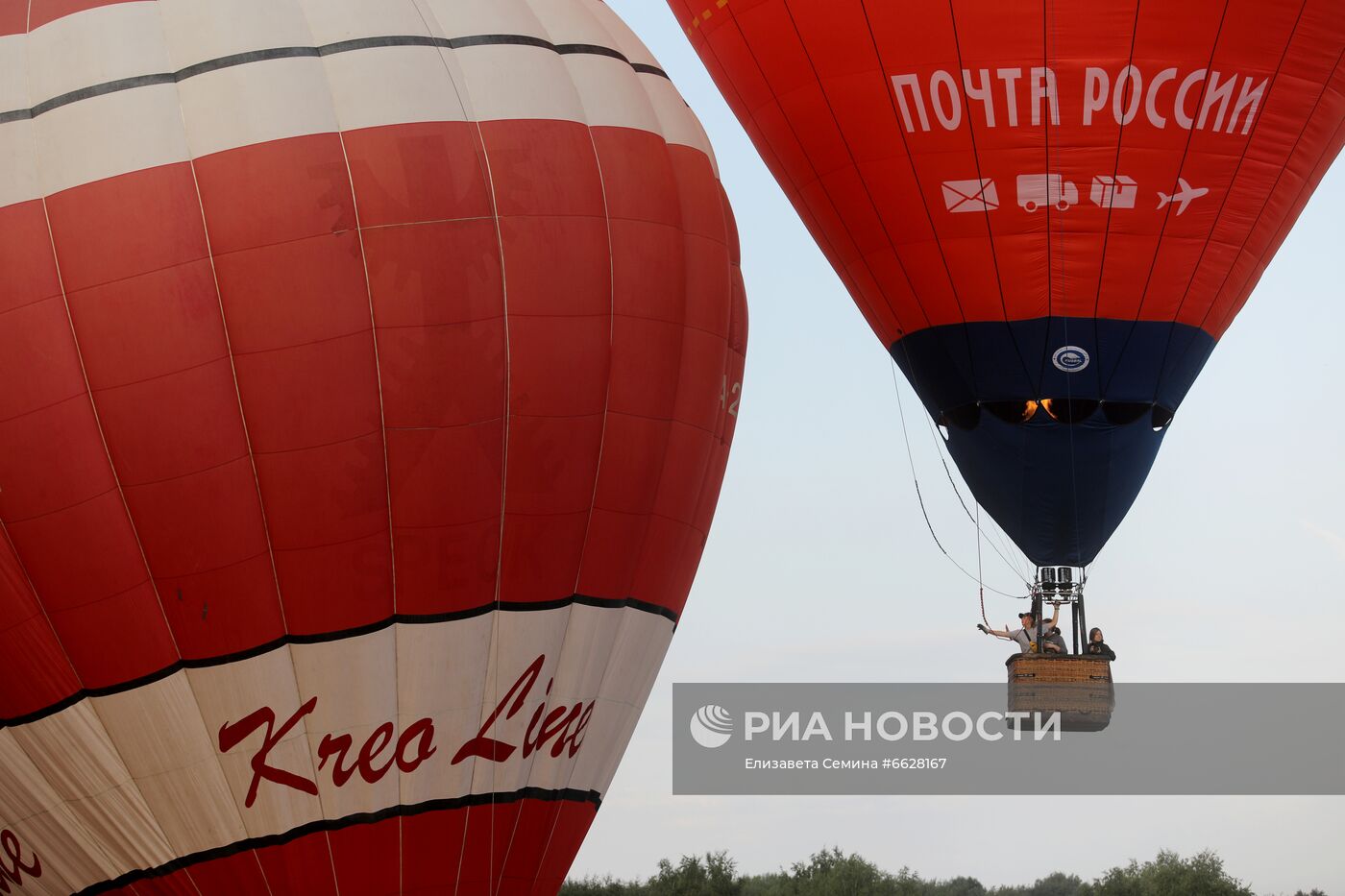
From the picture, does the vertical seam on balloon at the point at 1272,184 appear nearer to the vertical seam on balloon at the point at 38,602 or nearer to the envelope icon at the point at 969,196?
the envelope icon at the point at 969,196

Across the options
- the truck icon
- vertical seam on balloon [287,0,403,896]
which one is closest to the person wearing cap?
the truck icon

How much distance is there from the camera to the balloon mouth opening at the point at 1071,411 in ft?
48.1

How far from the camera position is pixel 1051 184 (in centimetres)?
1433

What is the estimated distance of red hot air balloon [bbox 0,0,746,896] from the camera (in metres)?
10.5

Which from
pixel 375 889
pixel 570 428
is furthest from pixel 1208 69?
pixel 375 889

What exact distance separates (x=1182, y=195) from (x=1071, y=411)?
1.41m

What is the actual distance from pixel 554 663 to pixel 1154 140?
16.7ft

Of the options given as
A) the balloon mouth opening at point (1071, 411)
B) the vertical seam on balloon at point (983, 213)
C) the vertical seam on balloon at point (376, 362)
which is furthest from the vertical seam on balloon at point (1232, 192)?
the vertical seam on balloon at point (376, 362)

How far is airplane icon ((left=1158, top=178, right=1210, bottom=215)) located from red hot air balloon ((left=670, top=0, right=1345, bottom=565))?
1cm

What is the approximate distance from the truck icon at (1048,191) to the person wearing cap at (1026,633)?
2412mm

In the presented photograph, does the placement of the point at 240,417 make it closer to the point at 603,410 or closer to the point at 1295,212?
the point at 603,410

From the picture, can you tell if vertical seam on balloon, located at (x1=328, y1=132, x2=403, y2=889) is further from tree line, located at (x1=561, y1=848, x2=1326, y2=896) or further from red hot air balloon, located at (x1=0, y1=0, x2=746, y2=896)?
tree line, located at (x1=561, y1=848, x2=1326, y2=896)

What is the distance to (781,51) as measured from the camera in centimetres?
1475

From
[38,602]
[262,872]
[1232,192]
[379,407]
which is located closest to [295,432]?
[379,407]
